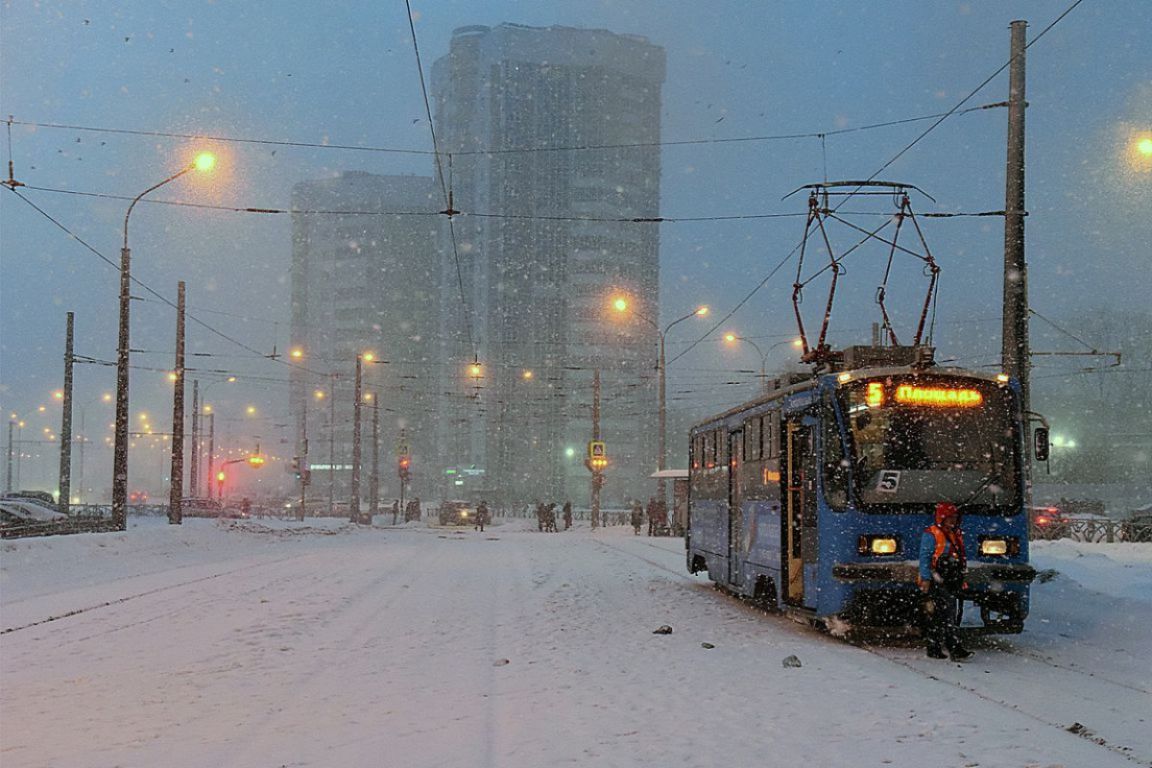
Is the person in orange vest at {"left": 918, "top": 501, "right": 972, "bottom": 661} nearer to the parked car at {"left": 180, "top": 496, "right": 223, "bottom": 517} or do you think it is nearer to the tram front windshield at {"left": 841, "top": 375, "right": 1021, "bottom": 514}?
the tram front windshield at {"left": 841, "top": 375, "right": 1021, "bottom": 514}

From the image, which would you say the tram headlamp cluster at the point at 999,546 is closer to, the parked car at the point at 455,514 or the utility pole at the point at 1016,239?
the utility pole at the point at 1016,239

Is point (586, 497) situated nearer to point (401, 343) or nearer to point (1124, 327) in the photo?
point (401, 343)

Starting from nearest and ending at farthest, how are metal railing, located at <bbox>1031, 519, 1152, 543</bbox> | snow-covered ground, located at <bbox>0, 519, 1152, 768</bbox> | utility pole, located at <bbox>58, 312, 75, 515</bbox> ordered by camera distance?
snow-covered ground, located at <bbox>0, 519, 1152, 768</bbox>, metal railing, located at <bbox>1031, 519, 1152, 543</bbox>, utility pole, located at <bbox>58, 312, 75, 515</bbox>

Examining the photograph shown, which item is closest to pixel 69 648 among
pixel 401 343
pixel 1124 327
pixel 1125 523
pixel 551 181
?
pixel 1125 523

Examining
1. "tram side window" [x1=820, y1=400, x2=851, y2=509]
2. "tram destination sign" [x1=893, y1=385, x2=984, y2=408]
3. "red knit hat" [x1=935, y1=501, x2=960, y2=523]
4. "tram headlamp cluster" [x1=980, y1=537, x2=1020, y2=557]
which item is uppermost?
"tram destination sign" [x1=893, y1=385, x2=984, y2=408]

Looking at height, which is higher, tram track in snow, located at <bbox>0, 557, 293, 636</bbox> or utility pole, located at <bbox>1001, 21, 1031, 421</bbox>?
utility pole, located at <bbox>1001, 21, 1031, 421</bbox>

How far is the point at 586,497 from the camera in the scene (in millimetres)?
122500

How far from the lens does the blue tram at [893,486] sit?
12.6 meters

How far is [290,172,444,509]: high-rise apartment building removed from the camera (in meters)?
147

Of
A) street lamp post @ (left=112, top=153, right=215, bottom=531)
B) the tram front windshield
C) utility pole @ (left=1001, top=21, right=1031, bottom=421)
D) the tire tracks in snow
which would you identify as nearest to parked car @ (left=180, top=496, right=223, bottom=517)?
street lamp post @ (left=112, top=153, right=215, bottom=531)

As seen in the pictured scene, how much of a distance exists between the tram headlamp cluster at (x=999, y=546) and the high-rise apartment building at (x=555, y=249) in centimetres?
10823

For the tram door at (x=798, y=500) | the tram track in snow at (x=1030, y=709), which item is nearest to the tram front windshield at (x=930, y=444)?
the tram door at (x=798, y=500)

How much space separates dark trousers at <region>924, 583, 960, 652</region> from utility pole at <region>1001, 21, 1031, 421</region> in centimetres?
639

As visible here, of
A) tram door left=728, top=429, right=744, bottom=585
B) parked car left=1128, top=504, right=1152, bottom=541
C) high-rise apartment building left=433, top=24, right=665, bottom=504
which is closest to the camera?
tram door left=728, top=429, right=744, bottom=585
